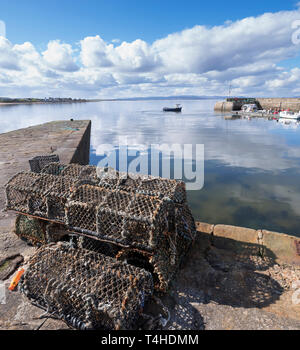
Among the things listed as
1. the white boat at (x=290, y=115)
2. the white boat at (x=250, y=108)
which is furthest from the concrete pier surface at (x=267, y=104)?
the white boat at (x=290, y=115)

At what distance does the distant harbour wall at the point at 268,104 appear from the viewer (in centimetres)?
5506

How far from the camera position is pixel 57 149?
11547mm

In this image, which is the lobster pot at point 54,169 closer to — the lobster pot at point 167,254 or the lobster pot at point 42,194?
the lobster pot at point 42,194

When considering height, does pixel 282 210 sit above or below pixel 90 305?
below

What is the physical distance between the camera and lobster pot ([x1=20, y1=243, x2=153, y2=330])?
8.12ft

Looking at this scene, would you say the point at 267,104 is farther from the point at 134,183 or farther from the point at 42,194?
the point at 42,194

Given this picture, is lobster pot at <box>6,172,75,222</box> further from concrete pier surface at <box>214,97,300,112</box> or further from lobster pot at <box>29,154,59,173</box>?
concrete pier surface at <box>214,97,300,112</box>

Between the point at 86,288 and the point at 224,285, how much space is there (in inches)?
84.4

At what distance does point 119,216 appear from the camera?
131 inches

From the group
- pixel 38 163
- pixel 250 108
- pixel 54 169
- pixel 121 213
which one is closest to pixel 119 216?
pixel 121 213
